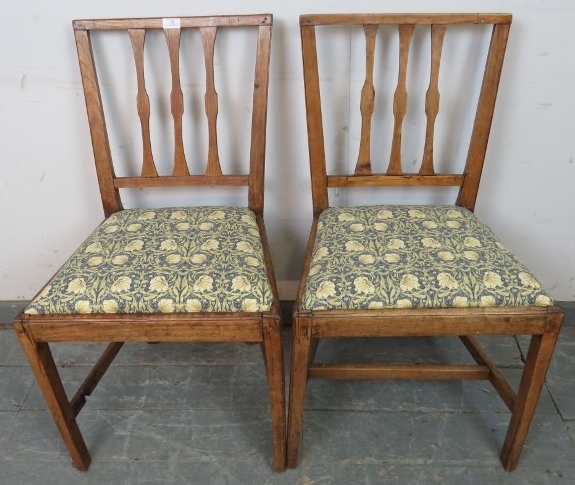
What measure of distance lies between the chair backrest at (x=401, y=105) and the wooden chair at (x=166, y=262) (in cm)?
13

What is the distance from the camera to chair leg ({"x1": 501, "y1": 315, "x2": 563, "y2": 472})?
3.58 feet

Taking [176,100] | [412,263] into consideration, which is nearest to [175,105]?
[176,100]

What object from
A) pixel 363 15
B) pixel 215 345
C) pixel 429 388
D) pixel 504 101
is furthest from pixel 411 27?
pixel 215 345

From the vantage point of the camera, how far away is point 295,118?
144 cm

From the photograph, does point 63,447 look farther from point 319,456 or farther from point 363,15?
point 363,15

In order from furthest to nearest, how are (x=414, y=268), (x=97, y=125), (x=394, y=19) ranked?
1. (x=97, y=125)
2. (x=394, y=19)
3. (x=414, y=268)

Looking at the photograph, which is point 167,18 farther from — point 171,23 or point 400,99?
point 400,99

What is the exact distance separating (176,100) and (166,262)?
1.44ft

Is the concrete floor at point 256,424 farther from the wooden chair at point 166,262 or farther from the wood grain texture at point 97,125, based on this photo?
the wood grain texture at point 97,125

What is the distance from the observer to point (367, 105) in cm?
131

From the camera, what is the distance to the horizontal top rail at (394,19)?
48.1 inches

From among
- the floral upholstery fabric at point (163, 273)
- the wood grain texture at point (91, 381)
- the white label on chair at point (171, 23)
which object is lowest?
the wood grain texture at point (91, 381)

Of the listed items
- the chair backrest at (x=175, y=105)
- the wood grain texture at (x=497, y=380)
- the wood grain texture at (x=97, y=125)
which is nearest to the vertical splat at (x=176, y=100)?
the chair backrest at (x=175, y=105)

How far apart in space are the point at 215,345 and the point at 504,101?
1.14 m
